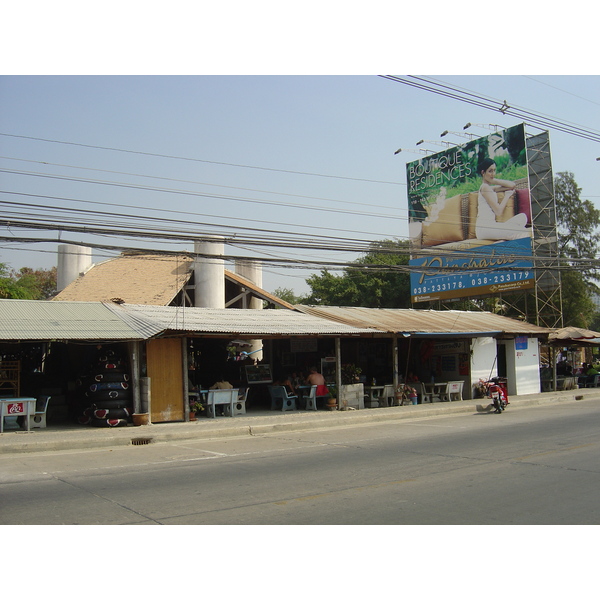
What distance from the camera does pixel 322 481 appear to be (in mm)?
9164

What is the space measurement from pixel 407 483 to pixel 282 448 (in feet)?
15.6

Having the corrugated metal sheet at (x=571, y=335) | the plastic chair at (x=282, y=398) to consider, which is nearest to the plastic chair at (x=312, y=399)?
the plastic chair at (x=282, y=398)

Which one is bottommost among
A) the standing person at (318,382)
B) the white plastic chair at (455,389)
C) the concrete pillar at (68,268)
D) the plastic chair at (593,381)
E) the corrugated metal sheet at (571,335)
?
the plastic chair at (593,381)

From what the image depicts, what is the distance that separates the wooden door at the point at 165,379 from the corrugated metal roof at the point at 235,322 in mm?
756

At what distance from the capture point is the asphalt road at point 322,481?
23.4ft

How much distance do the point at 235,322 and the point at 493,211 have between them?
65.5 ft

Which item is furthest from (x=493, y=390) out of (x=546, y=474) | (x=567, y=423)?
(x=546, y=474)

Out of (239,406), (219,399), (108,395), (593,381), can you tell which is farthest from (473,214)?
(108,395)

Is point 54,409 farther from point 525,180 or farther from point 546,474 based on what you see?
point 525,180

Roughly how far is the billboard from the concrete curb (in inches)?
470

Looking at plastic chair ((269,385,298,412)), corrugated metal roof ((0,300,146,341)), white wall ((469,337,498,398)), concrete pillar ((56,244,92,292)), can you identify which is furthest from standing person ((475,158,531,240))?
concrete pillar ((56,244,92,292))

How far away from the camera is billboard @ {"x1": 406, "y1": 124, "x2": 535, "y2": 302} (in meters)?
32.3

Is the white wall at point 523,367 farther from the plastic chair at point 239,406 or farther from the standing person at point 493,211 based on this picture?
the plastic chair at point 239,406

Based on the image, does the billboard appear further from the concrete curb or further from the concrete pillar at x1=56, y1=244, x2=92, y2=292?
the concrete pillar at x1=56, y1=244, x2=92, y2=292
